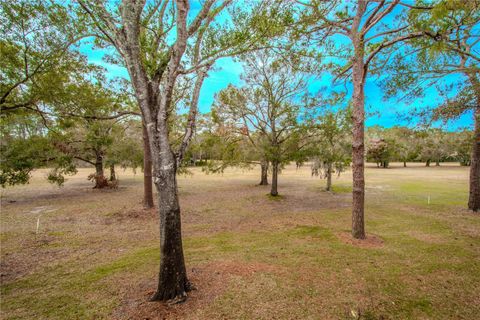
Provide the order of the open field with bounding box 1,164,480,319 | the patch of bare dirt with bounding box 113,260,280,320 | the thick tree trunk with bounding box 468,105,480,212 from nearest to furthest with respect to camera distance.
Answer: the patch of bare dirt with bounding box 113,260,280,320 < the open field with bounding box 1,164,480,319 < the thick tree trunk with bounding box 468,105,480,212

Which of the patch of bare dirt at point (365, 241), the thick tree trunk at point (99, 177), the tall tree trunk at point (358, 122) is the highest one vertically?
the tall tree trunk at point (358, 122)

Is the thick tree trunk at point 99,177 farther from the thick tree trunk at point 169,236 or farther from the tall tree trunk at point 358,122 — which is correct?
the tall tree trunk at point 358,122

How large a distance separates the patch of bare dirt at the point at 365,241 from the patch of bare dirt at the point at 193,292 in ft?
9.09

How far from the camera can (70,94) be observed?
21.7 ft

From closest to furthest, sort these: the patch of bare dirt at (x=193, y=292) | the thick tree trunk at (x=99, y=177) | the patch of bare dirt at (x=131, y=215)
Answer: the patch of bare dirt at (x=193, y=292), the patch of bare dirt at (x=131, y=215), the thick tree trunk at (x=99, y=177)

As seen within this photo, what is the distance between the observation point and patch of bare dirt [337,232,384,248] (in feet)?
19.4

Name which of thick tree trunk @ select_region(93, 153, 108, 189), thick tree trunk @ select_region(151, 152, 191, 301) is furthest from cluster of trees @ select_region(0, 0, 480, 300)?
thick tree trunk @ select_region(93, 153, 108, 189)

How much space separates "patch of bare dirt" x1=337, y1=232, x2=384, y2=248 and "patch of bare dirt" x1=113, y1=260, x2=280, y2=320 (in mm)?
2772

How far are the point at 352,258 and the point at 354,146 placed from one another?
2.91 metres

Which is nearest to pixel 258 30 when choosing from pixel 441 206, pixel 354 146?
pixel 354 146

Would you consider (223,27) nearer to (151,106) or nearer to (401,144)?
(151,106)

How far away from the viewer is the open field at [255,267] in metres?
3.38

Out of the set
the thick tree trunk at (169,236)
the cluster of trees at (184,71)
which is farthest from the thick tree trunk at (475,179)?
the thick tree trunk at (169,236)

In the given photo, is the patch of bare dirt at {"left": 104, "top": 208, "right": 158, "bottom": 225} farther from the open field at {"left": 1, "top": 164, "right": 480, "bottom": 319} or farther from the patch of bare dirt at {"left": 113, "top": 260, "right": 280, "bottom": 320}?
the patch of bare dirt at {"left": 113, "top": 260, "right": 280, "bottom": 320}
